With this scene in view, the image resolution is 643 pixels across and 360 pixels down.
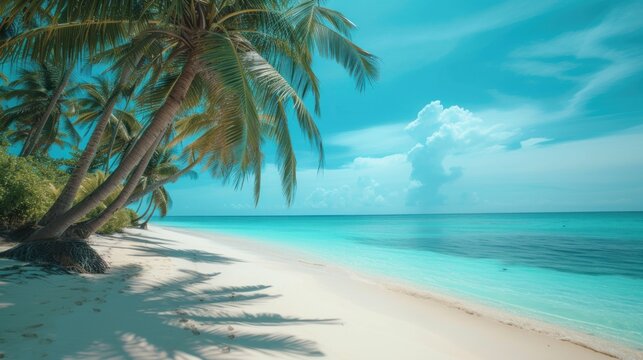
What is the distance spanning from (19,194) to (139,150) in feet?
16.4

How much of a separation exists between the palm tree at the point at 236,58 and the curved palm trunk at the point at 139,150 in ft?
0.05

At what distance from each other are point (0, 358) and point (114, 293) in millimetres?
2128

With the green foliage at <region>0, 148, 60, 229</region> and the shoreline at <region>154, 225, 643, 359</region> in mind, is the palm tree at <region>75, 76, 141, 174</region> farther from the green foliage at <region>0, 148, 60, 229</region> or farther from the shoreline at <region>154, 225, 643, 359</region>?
the shoreline at <region>154, 225, 643, 359</region>

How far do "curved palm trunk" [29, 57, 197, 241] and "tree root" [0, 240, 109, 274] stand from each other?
37cm

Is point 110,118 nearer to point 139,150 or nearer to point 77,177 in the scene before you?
point 77,177

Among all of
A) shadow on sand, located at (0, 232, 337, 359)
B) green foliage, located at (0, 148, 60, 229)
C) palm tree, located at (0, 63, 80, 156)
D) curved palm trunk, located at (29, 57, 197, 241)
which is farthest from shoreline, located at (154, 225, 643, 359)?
palm tree, located at (0, 63, 80, 156)

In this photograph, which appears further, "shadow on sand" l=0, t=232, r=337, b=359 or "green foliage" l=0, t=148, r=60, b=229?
"green foliage" l=0, t=148, r=60, b=229

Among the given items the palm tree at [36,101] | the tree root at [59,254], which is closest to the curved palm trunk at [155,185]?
the tree root at [59,254]

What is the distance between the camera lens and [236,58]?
4.37 m

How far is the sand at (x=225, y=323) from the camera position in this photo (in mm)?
2719

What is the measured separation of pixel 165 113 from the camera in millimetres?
5285

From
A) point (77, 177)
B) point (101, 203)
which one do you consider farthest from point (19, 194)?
point (101, 203)

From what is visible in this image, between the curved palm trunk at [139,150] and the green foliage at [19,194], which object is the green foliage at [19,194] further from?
the curved palm trunk at [139,150]

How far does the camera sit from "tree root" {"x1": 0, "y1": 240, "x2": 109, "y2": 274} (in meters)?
4.85
